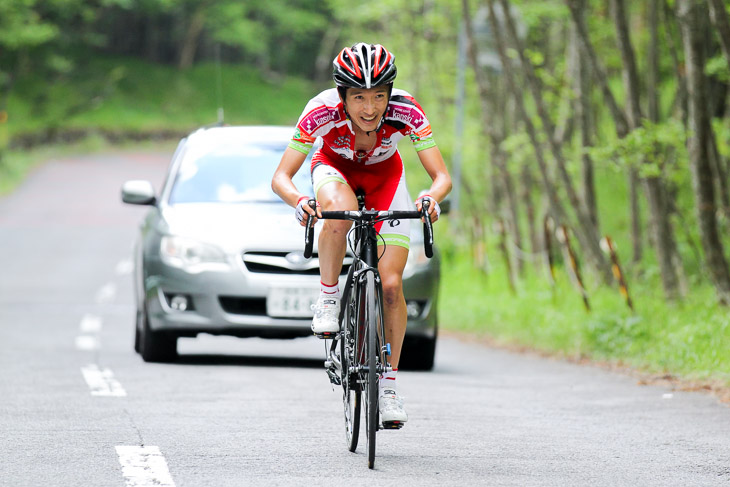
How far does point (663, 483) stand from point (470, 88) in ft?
82.6

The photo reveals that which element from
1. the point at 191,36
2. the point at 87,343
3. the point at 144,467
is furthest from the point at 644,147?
the point at 191,36

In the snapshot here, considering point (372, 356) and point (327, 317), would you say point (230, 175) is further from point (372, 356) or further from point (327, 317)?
point (372, 356)

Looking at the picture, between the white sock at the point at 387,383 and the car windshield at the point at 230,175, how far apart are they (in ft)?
15.4

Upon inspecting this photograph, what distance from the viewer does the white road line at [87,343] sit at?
12352 millimetres

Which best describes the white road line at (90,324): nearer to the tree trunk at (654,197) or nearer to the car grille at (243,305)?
the car grille at (243,305)

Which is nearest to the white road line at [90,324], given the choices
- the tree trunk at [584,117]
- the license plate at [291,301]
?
the license plate at [291,301]

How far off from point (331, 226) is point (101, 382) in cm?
316

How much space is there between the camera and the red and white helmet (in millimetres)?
6176

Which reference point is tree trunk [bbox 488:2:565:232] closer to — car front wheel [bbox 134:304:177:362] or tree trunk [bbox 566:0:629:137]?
tree trunk [bbox 566:0:629:137]

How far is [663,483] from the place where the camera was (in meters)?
5.62

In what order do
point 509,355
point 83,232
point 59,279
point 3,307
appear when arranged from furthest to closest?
1. point 83,232
2. point 59,279
3. point 3,307
4. point 509,355

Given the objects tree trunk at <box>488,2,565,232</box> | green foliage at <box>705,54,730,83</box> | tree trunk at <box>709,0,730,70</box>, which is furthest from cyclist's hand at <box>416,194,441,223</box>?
green foliage at <box>705,54,730,83</box>

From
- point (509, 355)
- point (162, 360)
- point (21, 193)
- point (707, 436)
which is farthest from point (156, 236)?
point (21, 193)

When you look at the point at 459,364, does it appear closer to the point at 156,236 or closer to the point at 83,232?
the point at 156,236
